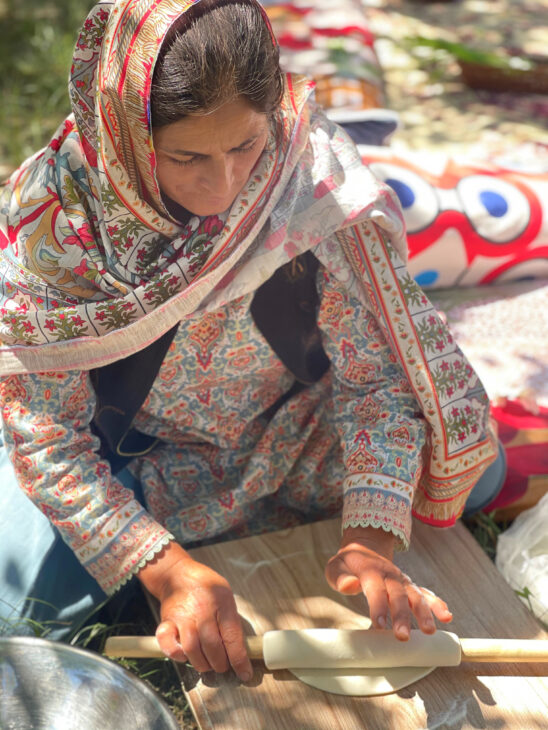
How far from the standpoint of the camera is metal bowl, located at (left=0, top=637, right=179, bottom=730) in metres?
1.70

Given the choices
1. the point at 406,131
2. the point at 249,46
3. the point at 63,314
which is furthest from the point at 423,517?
the point at 406,131

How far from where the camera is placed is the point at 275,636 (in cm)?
177

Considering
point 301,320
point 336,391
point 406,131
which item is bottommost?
point 406,131

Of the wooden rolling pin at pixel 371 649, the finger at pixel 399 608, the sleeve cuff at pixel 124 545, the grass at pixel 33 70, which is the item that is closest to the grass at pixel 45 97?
the grass at pixel 33 70

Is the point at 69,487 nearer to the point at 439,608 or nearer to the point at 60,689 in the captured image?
the point at 60,689

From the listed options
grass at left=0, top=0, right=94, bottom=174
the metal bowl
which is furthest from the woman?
grass at left=0, top=0, right=94, bottom=174

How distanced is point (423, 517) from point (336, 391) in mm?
354

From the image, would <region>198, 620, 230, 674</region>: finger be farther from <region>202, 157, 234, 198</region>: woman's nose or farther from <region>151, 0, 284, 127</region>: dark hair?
<region>151, 0, 284, 127</region>: dark hair

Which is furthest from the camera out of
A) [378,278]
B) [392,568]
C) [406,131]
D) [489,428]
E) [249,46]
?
[406,131]

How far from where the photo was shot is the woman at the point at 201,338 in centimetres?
162

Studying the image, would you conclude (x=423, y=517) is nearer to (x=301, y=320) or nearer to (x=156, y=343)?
(x=301, y=320)

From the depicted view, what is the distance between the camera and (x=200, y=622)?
1718 mm

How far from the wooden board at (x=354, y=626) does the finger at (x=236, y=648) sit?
0.04 meters

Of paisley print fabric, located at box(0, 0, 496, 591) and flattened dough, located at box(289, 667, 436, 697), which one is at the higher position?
paisley print fabric, located at box(0, 0, 496, 591)
